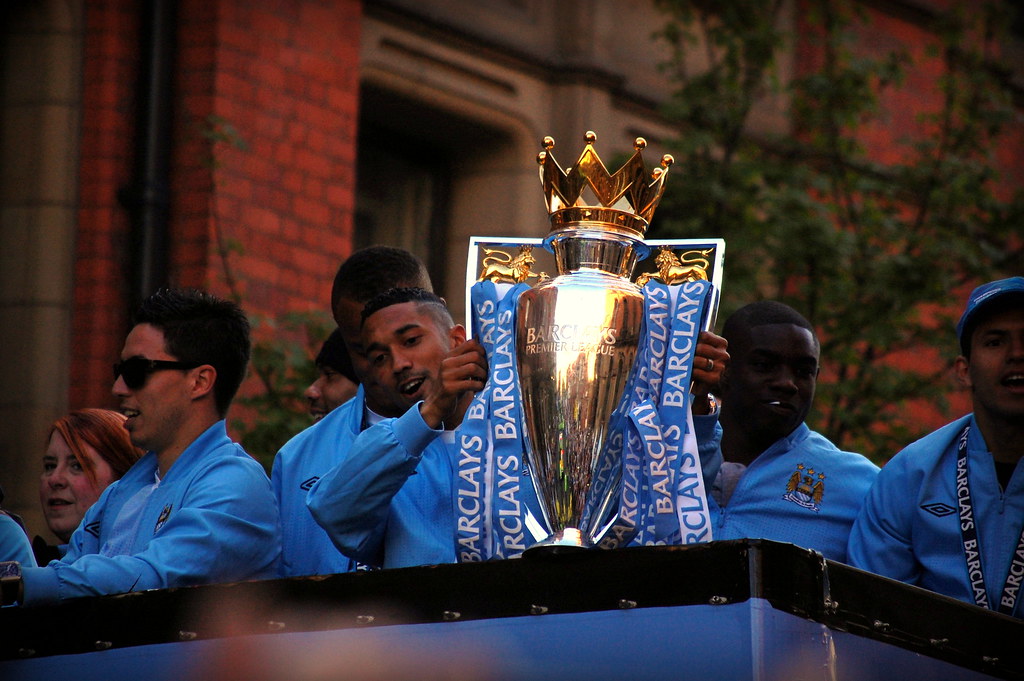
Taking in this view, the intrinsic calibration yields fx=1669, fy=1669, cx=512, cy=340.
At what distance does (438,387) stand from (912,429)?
4.91 metres

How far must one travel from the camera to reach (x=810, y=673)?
2.65m

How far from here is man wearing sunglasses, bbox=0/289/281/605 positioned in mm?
3451

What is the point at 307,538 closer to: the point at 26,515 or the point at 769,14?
the point at 26,515

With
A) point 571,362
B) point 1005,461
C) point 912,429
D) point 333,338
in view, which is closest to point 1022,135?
point 912,429

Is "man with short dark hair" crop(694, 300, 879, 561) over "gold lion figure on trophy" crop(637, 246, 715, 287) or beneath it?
beneath

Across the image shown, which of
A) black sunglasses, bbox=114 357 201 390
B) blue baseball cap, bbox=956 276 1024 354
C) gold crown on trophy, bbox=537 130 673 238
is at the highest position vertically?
gold crown on trophy, bbox=537 130 673 238

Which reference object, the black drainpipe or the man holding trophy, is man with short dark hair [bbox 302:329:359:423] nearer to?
the black drainpipe

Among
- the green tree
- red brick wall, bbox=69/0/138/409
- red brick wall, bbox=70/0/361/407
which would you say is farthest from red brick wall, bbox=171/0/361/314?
the green tree

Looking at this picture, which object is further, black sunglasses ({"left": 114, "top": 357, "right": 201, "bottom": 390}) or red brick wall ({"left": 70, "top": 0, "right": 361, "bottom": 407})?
red brick wall ({"left": 70, "top": 0, "right": 361, "bottom": 407})

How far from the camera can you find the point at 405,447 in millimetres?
3396

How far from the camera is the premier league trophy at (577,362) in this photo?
313 cm

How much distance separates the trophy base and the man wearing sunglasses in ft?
2.87

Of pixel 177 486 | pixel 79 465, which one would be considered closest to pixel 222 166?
pixel 79 465

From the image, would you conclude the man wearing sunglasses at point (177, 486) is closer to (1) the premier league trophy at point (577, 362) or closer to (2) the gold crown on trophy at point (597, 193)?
(1) the premier league trophy at point (577, 362)
